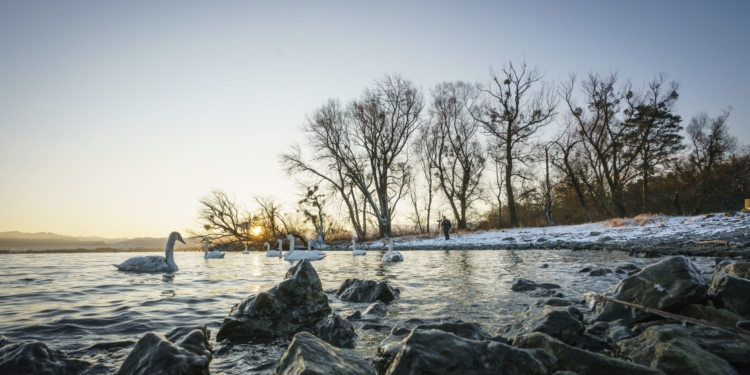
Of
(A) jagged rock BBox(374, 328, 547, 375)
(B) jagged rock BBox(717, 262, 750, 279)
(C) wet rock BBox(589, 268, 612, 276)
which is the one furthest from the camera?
(C) wet rock BBox(589, 268, 612, 276)

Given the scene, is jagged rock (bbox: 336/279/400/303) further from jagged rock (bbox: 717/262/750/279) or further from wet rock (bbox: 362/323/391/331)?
jagged rock (bbox: 717/262/750/279)

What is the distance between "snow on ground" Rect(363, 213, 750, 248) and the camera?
1487 cm

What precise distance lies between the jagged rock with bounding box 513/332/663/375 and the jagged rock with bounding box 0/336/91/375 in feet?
11.6

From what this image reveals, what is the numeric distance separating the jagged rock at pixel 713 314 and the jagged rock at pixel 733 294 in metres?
0.25

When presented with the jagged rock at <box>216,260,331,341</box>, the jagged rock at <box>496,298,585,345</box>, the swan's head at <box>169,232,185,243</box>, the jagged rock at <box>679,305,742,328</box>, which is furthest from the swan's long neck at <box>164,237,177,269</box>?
the jagged rock at <box>679,305,742,328</box>

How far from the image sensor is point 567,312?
3.33 meters

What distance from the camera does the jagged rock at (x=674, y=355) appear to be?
2.18m

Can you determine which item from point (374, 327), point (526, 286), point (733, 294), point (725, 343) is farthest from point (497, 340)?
point (526, 286)

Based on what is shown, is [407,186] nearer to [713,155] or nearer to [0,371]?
[713,155]

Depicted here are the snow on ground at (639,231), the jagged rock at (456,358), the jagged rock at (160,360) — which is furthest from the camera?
the snow on ground at (639,231)

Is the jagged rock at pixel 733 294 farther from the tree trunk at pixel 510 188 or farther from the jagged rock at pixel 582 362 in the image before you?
the tree trunk at pixel 510 188

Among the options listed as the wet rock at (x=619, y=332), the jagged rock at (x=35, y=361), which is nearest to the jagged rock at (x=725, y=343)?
the wet rock at (x=619, y=332)

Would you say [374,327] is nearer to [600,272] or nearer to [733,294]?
[733,294]

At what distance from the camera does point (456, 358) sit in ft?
7.04
